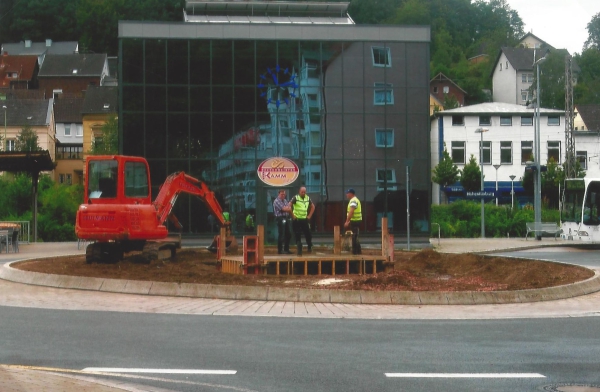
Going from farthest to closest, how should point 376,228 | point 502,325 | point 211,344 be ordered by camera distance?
point 376,228 < point 502,325 < point 211,344

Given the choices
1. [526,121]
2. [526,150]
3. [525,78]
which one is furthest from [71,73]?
[526,150]

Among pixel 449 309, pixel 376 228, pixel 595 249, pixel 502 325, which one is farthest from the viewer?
pixel 376 228

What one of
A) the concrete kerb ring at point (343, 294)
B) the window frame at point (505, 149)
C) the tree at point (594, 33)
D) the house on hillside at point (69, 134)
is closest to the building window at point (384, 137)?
the concrete kerb ring at point (343, 294)

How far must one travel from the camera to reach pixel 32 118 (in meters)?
102

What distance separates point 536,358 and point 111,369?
14.5 ft

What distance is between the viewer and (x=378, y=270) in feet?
76.4

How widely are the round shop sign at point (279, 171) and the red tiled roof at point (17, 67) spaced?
9394 cm

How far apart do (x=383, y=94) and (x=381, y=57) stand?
163cm

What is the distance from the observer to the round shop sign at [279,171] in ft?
141

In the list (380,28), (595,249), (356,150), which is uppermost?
(380,28)

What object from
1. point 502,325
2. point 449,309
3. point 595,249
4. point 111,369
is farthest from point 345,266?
point 595,249

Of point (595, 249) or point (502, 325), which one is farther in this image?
point (595, 249)

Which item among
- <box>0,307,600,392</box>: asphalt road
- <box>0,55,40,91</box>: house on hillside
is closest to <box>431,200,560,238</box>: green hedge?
<box>0,307,600,392</box>: asphalt road

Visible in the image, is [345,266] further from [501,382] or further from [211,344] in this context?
[501,382]
